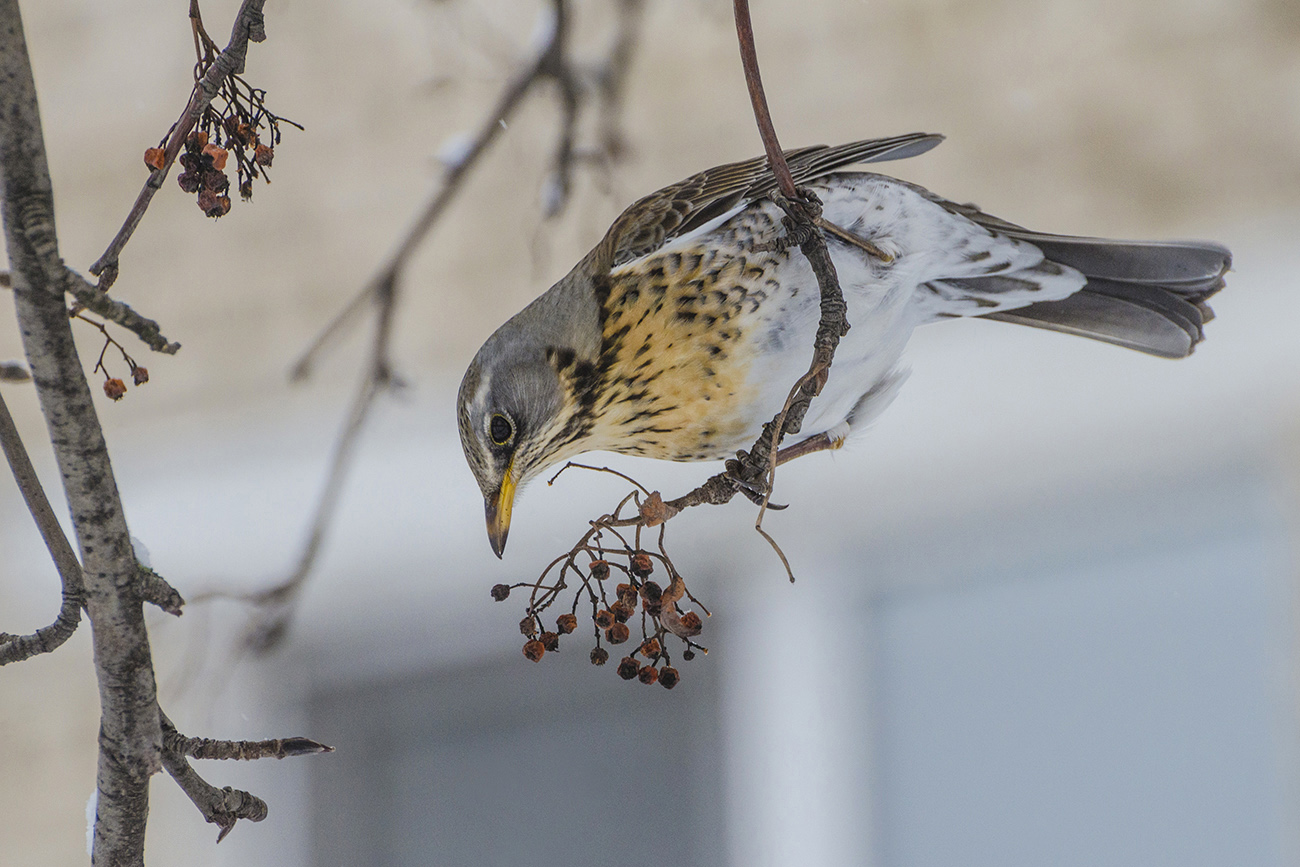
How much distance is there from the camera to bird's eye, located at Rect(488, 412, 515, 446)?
0.76 meters

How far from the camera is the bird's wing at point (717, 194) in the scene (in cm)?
83

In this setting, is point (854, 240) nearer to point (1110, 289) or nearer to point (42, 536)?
point (1110, 289)

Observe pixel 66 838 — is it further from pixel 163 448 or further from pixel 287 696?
pixel 163 448

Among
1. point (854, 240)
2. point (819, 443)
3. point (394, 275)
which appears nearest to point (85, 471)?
point (854, 240)

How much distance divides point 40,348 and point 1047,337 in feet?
5.20

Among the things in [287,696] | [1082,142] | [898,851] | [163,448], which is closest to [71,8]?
[163,448]

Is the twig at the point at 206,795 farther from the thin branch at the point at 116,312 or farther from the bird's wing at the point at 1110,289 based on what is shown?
the bird's wing at the point at 1110,289

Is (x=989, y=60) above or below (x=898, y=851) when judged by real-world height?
above

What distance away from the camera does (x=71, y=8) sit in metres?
2.07

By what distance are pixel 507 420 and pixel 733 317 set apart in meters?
0.18

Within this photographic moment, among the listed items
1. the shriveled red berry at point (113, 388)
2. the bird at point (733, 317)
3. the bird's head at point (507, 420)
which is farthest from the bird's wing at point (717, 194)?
the shriveled red berry at point (113, 388)

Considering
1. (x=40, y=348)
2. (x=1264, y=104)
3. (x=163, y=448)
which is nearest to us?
(x=40, y=348)

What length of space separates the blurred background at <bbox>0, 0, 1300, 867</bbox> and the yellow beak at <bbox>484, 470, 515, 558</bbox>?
63 cm

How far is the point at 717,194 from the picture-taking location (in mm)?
860
